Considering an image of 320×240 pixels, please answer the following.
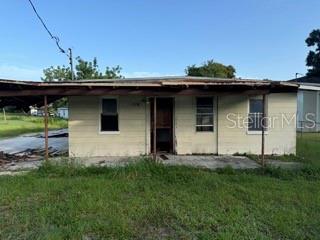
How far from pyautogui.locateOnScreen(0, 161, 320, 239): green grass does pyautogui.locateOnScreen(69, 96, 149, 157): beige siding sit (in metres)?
3.50

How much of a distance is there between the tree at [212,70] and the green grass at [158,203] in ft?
110

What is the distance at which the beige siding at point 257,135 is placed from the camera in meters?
12.7

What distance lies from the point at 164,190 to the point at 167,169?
1.39 metres

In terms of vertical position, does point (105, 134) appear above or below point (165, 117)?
below

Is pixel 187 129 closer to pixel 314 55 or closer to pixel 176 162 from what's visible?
pixel 176 162

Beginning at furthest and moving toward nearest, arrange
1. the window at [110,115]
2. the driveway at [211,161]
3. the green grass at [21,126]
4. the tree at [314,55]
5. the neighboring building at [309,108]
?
the tree at [314,55]
the green grass at [21,126]
the neighboring building at [309,108]
the window at [110,115]
the driveway at [211,161]

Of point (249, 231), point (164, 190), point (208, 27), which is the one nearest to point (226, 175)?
point (164, 190)

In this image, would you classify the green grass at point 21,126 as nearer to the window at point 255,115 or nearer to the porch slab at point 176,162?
the porch slab at point 176,162

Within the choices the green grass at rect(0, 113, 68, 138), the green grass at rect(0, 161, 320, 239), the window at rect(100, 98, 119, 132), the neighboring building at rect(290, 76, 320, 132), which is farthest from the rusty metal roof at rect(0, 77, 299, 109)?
the neighboring building at rect(290, 76, 320, 132)

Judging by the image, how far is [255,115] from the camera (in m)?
12.8

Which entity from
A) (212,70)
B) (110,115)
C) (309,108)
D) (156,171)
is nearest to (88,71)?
(212,70)

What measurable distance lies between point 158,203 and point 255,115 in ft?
25.6

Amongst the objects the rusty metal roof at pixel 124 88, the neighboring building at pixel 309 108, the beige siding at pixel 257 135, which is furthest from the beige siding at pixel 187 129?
the neighboring building at pixel 309 108

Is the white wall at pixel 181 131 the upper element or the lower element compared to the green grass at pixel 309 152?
upper
